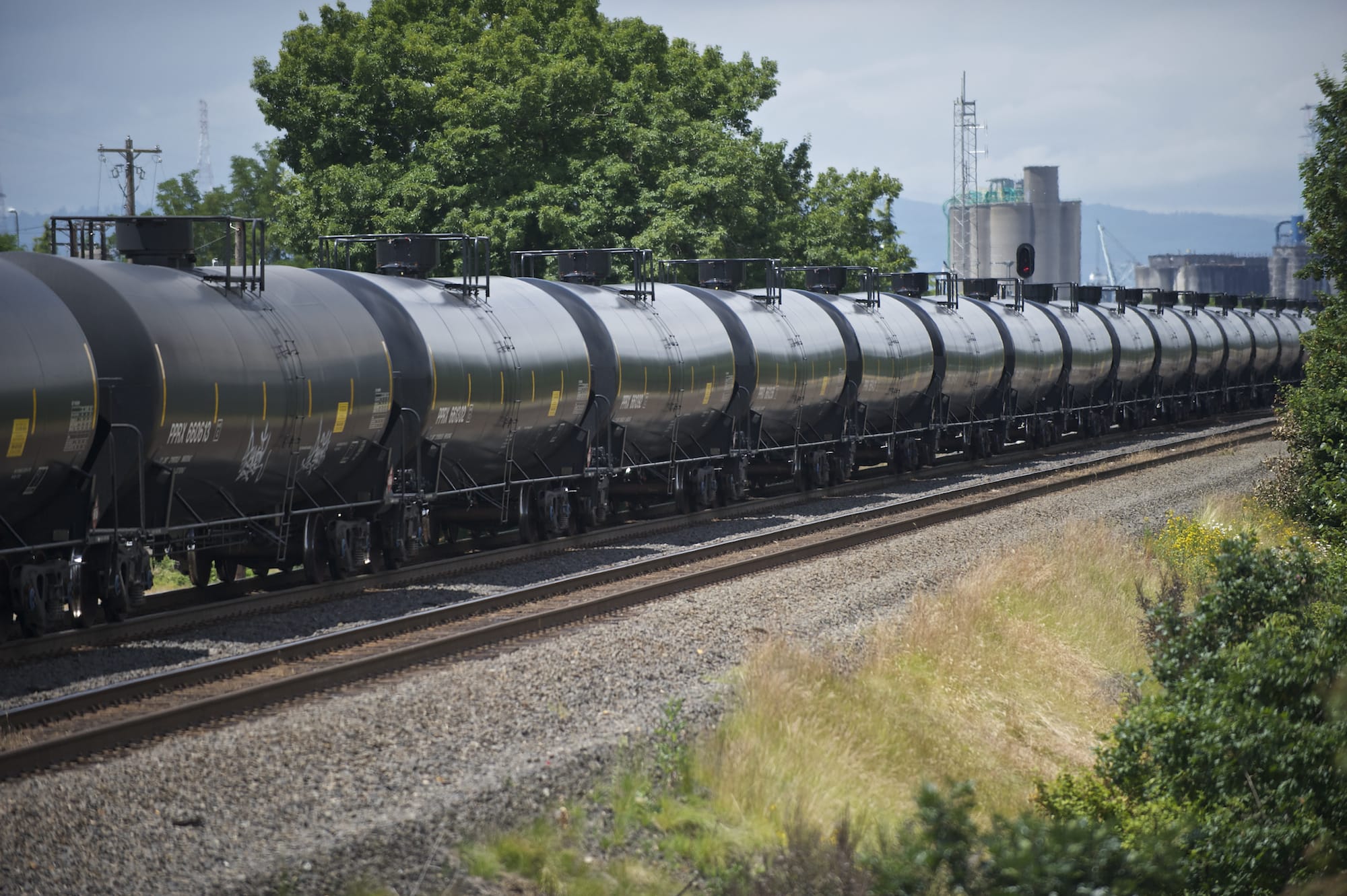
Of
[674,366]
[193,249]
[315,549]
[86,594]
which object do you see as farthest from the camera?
[674,366]

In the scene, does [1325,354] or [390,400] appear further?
[1325,354]

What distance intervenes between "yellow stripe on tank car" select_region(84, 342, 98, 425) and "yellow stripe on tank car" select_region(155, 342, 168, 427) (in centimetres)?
62

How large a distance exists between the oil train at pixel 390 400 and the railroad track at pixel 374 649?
2.38m

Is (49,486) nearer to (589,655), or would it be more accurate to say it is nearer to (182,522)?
(182,522)

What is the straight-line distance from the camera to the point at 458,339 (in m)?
19.2

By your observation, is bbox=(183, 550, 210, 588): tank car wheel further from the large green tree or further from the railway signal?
the railway signal

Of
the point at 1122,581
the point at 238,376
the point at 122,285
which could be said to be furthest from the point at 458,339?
the point at 1122,581

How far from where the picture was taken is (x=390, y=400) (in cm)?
1795

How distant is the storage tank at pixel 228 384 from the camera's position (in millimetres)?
13859

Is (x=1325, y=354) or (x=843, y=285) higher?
(x=843, y=285)

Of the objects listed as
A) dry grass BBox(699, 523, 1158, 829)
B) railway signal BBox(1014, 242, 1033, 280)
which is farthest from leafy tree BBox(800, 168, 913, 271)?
dry grass BBox(699, 523, 1158, 829)

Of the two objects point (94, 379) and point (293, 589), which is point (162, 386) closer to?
point (94, 379)

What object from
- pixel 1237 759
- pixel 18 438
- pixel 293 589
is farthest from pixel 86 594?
pixel 1237 759

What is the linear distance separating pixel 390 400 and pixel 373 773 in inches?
369
